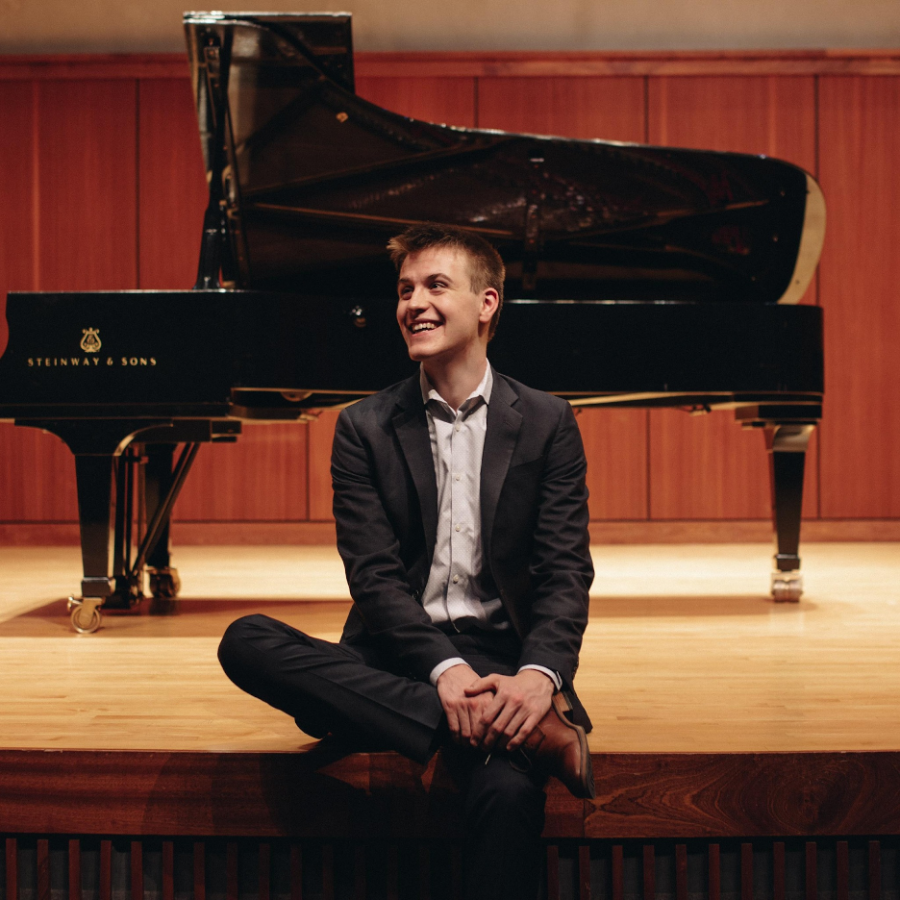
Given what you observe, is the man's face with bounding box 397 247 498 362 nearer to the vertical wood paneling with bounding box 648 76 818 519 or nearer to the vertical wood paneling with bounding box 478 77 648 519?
the vertical wood paneling with bounding box 478 77 648 519

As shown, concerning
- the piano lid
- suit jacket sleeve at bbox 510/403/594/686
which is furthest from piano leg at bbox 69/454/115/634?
suit jacket sleeve at bbox 510/403/594/686

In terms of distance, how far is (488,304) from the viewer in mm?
1543

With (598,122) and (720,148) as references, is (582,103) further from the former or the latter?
(720,148)

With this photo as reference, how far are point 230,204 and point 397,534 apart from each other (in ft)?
5.11

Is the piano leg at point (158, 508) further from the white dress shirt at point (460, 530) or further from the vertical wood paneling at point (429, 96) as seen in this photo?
the vertical wood paneling at point (429, 96)

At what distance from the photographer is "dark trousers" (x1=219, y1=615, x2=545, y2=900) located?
119 cm

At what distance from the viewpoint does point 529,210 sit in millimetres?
2863

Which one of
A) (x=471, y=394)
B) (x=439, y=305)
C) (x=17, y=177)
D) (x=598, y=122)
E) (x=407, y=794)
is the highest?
(x=598, y=122)

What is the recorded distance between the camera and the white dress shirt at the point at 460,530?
1474 mm

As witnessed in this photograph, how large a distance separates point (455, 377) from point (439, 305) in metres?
0.12

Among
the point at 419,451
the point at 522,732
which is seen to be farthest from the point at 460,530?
the point at 522,732

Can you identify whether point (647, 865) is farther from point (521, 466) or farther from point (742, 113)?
point (742, 113)

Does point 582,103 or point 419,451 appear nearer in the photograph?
point 419,451

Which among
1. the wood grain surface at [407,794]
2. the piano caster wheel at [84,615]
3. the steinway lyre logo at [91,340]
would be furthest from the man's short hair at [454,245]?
the piano caster wheel at [84,615]
